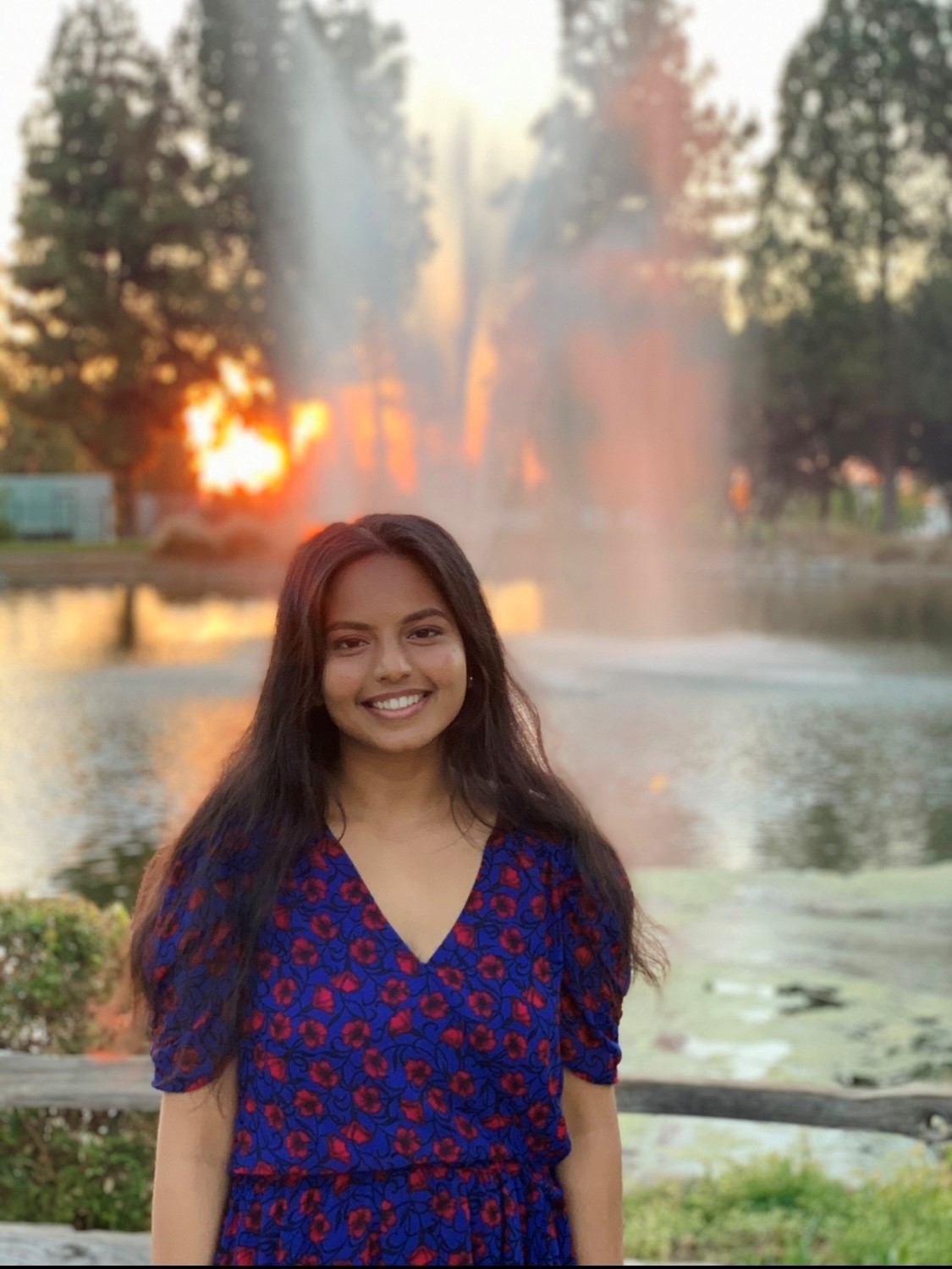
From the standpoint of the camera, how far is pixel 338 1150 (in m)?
2.03

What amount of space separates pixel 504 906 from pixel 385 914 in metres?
0.16

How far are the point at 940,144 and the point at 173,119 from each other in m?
23.7

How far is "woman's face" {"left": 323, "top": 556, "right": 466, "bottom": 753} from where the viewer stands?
7.20 ft

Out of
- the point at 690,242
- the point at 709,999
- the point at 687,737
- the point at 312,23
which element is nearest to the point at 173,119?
the point at 312,23

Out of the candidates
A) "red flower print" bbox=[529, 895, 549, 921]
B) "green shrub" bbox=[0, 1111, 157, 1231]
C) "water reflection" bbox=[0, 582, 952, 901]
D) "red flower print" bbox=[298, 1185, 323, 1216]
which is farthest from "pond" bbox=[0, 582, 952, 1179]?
"green shrub" bbox=[0, 1111, 157, 1231]

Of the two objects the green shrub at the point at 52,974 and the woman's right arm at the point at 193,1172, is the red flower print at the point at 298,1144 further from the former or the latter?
the green shrub at the point at 52,974

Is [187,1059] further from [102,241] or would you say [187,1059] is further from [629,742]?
[102,241]

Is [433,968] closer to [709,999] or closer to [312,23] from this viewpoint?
[709,999]

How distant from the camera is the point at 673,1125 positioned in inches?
234

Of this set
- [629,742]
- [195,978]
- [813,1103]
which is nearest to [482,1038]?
[195,978]

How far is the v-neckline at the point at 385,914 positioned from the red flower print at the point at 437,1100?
0.15 metres

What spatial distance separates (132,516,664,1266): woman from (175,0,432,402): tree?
4701 centimetres

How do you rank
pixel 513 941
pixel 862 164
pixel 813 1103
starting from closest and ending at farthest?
pixel 513 941 < pixel 813 1103 < pixel 862 164

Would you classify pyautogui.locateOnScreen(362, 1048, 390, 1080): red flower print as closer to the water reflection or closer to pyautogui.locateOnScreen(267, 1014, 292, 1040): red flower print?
pyautogui.locateOnScreen(267, 1014, 292, 1040): red flower print
